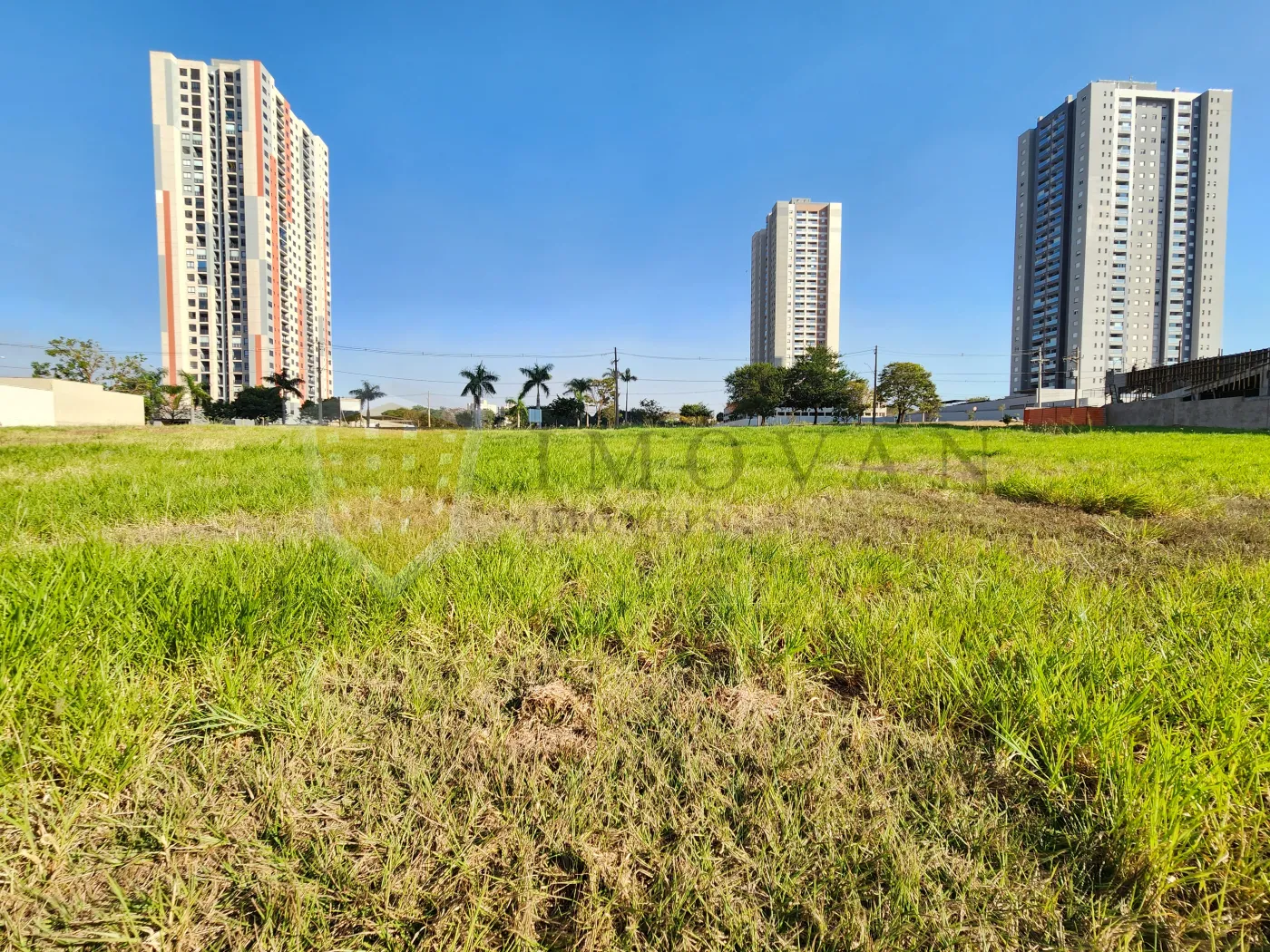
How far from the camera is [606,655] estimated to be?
1.68m

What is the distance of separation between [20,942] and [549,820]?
842 mm

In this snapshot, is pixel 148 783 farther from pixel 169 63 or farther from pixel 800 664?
pixel 169 63

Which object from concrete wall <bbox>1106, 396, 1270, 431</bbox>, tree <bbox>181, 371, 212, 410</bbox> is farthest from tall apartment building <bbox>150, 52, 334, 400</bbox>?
concrete wall <bbox>1106, 396, 1270, 431</bbox>

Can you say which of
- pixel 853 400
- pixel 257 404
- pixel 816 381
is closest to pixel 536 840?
pixel 816 381

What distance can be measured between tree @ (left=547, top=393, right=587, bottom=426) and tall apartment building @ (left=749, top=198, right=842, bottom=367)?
2335 inches

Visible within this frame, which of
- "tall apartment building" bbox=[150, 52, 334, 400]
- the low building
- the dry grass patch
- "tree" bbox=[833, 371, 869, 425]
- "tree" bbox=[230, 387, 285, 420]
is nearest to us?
the dry grass patch

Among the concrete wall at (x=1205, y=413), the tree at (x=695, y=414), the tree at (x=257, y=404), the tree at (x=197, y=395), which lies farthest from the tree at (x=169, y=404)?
the concrete wall at (x=1205, y=413)

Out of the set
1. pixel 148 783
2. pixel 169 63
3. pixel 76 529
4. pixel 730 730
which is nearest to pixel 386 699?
pixel 148 783

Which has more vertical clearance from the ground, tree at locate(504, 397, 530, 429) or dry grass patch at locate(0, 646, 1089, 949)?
tree at locate(504, 397, 530, 429)

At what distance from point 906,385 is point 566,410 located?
43.9 m

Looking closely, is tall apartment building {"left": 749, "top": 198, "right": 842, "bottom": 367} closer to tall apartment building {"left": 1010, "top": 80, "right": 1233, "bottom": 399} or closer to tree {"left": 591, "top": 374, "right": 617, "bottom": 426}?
tall apartment building {"left": 1010, "top": 80, "right": 1233, "bottom": 399}

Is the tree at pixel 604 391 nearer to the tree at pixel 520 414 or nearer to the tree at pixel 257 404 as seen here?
the tree at pixel 520 414

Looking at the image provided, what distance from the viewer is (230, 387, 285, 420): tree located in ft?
185

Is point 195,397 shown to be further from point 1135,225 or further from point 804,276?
point 1135,225
